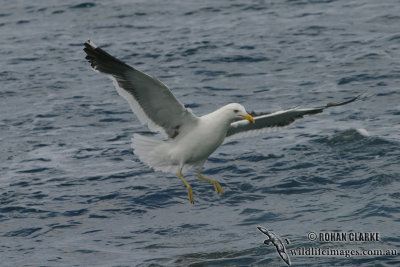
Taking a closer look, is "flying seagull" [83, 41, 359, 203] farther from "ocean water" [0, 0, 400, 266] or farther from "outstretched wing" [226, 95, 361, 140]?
"ocean water" [0, 0, 400, 266]

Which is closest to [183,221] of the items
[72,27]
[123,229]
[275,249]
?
[123,229]

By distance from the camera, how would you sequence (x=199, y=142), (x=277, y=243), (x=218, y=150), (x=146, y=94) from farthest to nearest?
(x=218, y=150) → (x=199, y=142) → (x=277, y=243) → (x=146, y=94)

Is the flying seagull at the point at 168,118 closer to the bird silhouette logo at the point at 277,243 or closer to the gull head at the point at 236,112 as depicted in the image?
the gull head at the point at 236,112

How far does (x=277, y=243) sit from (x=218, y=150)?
17.0ft

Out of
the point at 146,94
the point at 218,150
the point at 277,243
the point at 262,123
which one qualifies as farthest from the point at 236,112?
the point at 218,150

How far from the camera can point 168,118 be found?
492 inches

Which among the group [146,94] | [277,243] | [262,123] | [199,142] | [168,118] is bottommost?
[277,243]

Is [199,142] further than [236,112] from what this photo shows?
Yes

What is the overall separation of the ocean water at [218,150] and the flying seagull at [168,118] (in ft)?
4.22

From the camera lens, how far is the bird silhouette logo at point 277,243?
38.3ft

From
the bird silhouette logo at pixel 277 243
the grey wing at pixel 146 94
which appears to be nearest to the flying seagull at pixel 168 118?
the grey wing at pixel 146 94

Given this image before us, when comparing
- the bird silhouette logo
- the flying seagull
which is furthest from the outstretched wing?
the bird silhouette logo

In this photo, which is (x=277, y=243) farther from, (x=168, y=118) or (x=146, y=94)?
(x=146, y=94)

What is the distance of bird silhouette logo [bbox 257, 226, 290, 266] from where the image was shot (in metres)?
11.7
